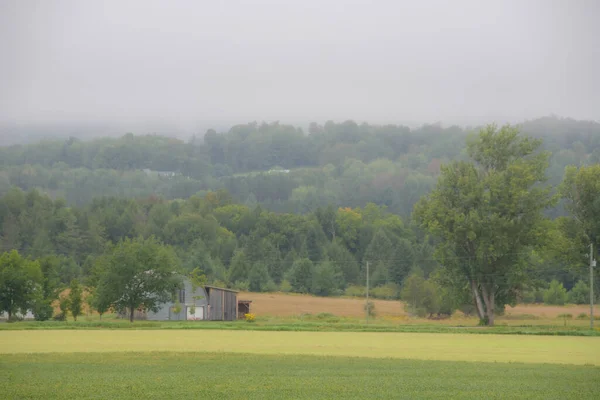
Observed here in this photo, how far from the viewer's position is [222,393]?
23078 millimetres

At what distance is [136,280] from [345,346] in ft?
128

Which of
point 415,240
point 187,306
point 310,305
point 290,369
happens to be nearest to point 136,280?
point 187,306

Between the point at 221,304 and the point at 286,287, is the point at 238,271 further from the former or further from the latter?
the point at 221,304

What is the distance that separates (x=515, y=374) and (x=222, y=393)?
39.2ft

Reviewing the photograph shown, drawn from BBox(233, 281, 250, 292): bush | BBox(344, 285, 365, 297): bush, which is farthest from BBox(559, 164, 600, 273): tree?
BBox(233, 281, 250, 292): bush

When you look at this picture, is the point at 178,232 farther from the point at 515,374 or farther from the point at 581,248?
the point at 515,374

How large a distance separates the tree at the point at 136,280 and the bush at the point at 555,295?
2819 inches

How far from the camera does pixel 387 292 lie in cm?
12962

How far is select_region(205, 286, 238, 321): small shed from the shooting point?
92.3 m

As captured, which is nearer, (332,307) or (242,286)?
(332,307)

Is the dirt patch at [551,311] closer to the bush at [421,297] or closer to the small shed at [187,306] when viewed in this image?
the bush at [421,297]

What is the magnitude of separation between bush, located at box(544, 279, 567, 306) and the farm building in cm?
5810

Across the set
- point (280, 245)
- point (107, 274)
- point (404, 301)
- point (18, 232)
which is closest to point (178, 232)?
point (280, 245)

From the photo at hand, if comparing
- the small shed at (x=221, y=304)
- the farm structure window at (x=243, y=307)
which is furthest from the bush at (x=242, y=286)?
the small shed at (x=221, y=304)
